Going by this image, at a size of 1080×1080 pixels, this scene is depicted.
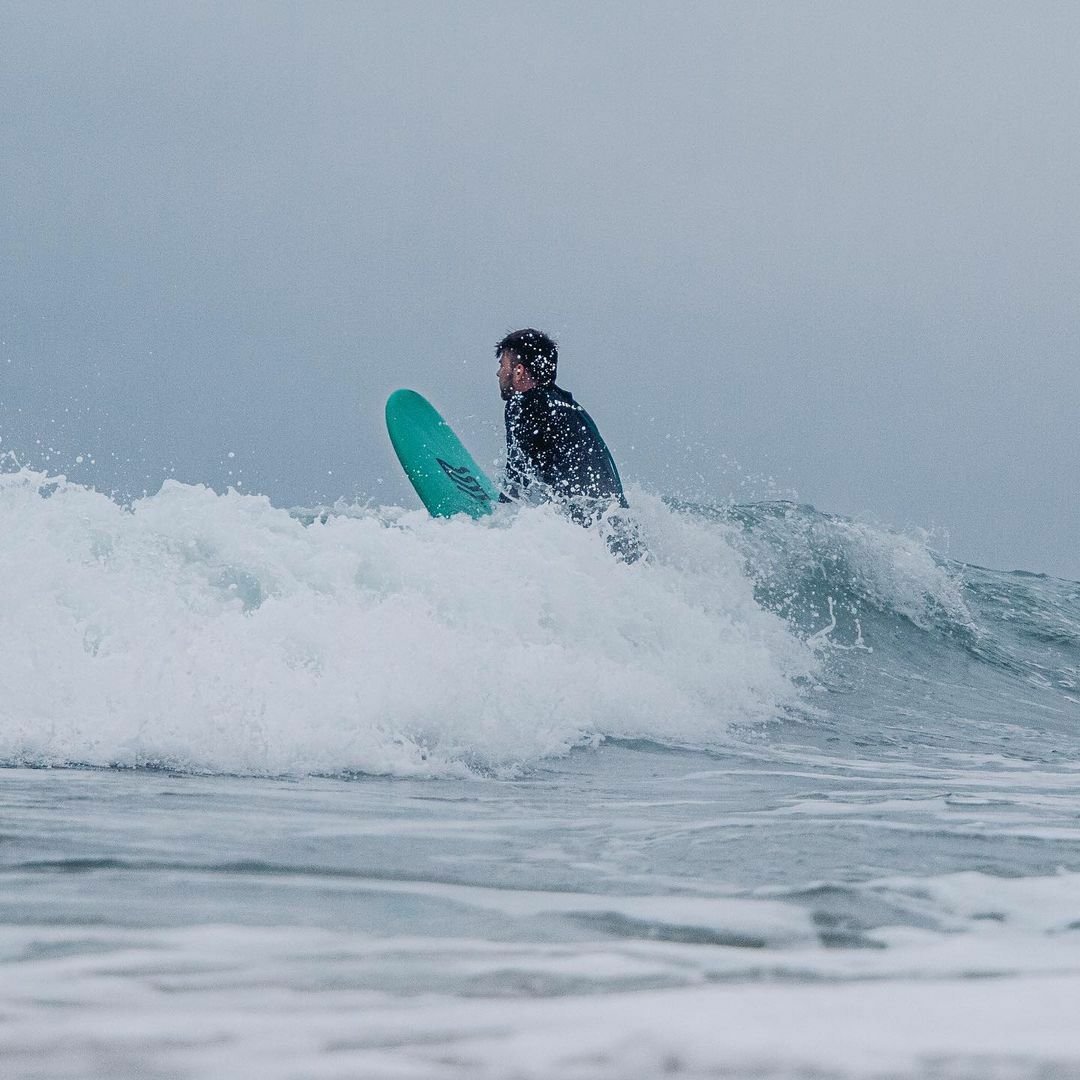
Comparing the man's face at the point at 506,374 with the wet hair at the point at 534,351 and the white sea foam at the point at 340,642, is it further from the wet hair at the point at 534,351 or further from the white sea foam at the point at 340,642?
the white sea foam at the point at 340,642

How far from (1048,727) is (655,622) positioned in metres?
2.33

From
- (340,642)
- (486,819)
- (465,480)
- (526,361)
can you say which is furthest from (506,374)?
(486,819)

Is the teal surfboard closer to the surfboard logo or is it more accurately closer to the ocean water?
the surfboard logo

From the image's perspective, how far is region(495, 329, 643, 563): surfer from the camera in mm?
7094

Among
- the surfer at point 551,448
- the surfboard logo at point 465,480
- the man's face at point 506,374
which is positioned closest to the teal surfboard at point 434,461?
the surfboard logo at point 465,480

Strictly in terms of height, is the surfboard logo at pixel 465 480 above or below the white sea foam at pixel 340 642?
above

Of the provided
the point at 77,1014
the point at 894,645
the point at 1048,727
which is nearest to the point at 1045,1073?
the point at 77,1014

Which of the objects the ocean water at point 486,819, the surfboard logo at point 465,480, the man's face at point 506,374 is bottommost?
the ocean water at point 486,819

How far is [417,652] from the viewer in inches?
197

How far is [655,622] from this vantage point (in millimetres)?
6891

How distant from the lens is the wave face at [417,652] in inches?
170

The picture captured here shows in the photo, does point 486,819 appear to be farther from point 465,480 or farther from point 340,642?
point 465,480

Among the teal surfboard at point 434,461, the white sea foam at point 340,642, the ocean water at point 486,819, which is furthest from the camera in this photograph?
the teal surfboard at point 434,461

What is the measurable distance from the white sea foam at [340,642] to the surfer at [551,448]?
199 mm
